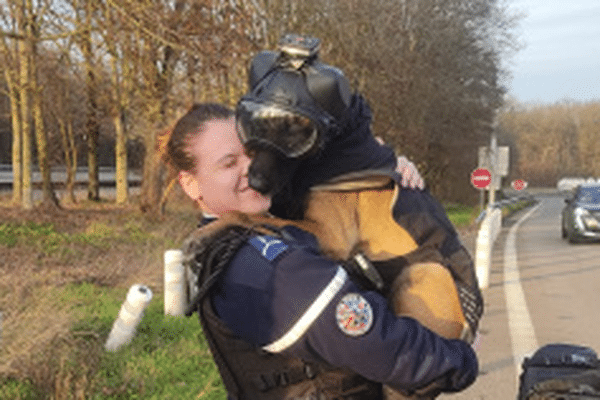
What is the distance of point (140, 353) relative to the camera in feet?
20.0

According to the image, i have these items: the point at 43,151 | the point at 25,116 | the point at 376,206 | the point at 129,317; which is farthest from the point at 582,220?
the point at 376,206

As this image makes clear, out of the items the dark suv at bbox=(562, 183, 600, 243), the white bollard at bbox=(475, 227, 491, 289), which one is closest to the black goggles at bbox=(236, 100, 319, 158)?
the white bollard at bbox=(475, 227, 491, 289)

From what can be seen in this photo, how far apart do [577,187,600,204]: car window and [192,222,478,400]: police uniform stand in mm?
19350

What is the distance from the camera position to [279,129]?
1.70 m

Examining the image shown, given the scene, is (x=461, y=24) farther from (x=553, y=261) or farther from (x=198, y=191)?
(x=198, y=191)

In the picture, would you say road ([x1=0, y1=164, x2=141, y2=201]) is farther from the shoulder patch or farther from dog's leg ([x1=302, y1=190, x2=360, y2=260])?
the shoulder patch

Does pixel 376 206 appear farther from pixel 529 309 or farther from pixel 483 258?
pixel 483 258

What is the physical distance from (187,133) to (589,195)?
20.1 metres

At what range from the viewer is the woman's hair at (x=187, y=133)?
6.21 feet

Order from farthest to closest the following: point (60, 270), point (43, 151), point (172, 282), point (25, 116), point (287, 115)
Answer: point (43, 151)
point (25, 116)
point (60, 270)
point (172, 282)
point (287, 115)

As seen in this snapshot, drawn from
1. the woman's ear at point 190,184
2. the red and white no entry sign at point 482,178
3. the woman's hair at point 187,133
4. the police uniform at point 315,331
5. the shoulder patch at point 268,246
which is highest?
the woman's hair at point 187,133

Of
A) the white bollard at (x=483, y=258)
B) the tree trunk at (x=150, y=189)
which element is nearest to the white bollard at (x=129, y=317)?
the white bollard at (x=483, y=258)

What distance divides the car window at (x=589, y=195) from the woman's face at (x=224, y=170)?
19.3 metres

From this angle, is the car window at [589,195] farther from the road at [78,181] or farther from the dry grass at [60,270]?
the road at [78,181]
